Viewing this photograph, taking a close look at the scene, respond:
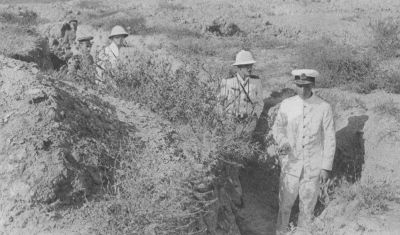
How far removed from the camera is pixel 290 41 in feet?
31.6

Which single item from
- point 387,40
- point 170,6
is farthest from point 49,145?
point 170,6

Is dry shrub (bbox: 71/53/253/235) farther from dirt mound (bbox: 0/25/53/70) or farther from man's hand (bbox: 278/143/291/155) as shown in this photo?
dirt mound (bbox: 0/25/53/70)

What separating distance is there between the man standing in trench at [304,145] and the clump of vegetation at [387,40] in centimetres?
386

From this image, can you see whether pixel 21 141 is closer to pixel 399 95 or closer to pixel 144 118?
pixel 144 118

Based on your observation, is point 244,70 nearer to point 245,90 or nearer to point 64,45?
point 245,90

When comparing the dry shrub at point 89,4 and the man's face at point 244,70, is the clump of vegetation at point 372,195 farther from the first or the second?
the dry shrub at point 89,4

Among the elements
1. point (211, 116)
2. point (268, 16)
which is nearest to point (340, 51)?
point (211, 116)

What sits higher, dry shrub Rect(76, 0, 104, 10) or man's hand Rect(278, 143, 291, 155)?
dry shrub Rect(76, 0, 104, 10)

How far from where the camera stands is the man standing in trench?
4.56 meters

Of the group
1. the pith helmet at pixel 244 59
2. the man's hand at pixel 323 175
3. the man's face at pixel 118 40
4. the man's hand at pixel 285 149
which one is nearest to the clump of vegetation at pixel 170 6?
the man's face at pixel 118 40

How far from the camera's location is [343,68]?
6.96m

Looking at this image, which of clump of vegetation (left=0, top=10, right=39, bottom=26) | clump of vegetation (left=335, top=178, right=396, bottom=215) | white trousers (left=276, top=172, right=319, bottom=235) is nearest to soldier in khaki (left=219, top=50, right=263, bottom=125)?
white trousers (left=276, top=172, right=319, bottom=235)

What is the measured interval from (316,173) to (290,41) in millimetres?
5460

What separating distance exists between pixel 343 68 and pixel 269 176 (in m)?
2.32
